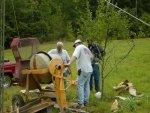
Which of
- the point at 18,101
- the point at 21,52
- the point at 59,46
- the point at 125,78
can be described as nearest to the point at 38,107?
the point at 18,101

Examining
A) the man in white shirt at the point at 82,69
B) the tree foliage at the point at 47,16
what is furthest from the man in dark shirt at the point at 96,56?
the tree foliage at the point at 47,16

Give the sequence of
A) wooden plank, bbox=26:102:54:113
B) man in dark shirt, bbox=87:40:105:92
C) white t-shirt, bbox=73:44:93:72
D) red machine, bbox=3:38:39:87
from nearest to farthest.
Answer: wooden plank, bbox=26:102:54:113
white t-shirt, bbox=73:44:93:72
red machine, bbox=3:38:39:87
man in dark shirt, bbox=87:40:105:92

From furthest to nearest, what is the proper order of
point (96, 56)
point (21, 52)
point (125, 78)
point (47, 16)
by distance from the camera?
point (47, 16) < point (125, 78) < point (96, 56) < point (21, 52)

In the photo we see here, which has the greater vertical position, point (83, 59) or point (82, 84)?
point (83, 59)

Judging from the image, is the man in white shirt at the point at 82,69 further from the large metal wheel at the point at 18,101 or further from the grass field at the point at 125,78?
the large metal wheel at the point at 18,101

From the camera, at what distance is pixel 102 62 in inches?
589

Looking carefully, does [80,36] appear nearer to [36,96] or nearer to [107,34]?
[107,34]

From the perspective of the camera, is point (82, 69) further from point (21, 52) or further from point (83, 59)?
point (21, 52)

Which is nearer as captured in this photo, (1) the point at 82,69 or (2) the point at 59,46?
(1) the point at 82,69

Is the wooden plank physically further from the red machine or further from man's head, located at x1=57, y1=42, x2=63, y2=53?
man's head, located at x1=57, y1=42, x2=63, y2=53

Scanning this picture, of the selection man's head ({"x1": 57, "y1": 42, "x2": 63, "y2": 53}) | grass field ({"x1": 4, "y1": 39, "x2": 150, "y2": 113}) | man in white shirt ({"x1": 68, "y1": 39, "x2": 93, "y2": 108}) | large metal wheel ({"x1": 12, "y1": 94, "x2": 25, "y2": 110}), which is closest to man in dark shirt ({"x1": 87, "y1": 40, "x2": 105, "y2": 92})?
grass field ({"x1": 4, "y1": 39, "x2": 150, "y2": 113})

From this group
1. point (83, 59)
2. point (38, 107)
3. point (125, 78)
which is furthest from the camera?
point (125, 78)

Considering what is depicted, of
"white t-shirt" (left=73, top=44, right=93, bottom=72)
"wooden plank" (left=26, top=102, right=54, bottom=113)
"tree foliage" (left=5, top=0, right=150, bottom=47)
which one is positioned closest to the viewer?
"wooden plank" (left=26, top=102, right=54, bottom=113)

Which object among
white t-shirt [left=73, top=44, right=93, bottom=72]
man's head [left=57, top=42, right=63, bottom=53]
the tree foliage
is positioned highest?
the tree foliage
